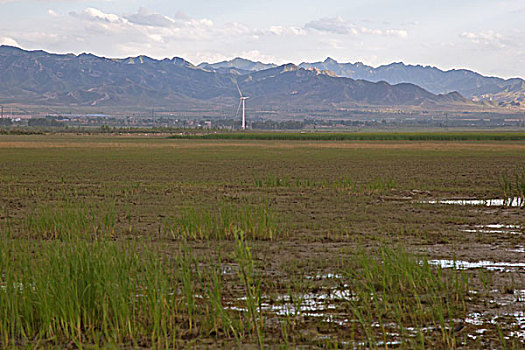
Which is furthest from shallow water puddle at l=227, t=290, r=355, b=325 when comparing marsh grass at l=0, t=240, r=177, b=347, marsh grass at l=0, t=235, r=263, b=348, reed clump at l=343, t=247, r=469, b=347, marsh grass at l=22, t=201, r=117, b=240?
marsh grass at l=22, t=201, r=117, b=240

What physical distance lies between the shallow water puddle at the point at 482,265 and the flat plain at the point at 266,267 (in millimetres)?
32

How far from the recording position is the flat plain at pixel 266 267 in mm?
8195

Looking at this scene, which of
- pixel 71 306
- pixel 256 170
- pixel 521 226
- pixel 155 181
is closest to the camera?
pixel 71 306

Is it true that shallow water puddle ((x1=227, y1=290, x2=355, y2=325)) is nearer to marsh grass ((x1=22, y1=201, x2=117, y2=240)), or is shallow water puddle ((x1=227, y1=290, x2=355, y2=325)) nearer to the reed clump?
the reed clump

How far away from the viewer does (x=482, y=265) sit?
12.1m

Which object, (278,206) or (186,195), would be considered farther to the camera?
(186,195)

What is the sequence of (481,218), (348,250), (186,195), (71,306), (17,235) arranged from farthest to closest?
(186,195)
(481,218)
(17,235)
(348,250)
(71,306)

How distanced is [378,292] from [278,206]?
10.7 m

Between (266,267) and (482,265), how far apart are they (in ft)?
11.7

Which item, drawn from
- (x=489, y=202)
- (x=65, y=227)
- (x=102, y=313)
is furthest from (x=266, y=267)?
(x=489, y=202)

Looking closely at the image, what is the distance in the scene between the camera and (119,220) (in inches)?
691

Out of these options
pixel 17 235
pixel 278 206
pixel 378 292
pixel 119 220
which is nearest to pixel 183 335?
pixel 378 292

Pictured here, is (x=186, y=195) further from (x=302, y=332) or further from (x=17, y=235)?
(x=302, y=332)

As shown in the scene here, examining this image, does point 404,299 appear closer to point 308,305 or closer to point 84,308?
point 308,305
